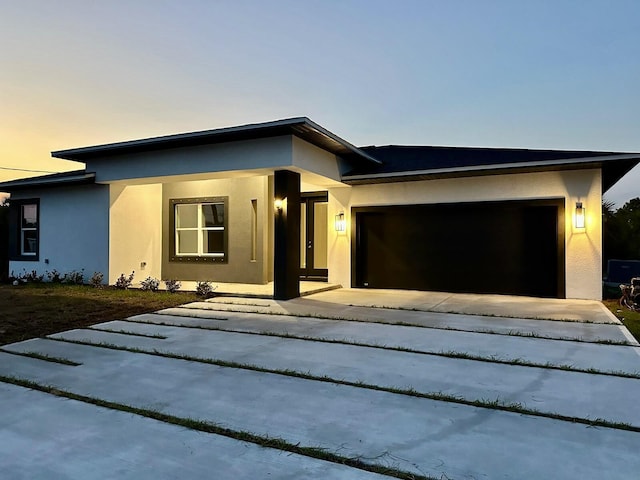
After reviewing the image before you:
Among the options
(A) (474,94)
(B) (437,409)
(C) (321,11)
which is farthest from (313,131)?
(A) (474,94)

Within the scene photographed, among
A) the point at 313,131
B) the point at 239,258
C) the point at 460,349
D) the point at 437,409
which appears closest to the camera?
the point at 437,409

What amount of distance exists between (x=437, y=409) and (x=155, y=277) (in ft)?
34.6

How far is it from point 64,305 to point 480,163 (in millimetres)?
8623

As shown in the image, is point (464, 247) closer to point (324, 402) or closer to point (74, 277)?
point (324, 402)

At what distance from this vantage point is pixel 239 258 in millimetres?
11219

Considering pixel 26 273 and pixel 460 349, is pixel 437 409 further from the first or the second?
pixel 26 273

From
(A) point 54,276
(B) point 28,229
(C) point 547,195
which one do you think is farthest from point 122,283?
(C) point 547,195

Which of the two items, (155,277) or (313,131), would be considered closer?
(313,131)

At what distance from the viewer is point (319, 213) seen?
11828 mm

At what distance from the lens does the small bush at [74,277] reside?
10.9 meters

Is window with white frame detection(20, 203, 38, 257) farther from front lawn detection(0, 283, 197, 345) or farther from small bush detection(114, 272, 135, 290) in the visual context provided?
small bush detection(114, 272, 135, 290)

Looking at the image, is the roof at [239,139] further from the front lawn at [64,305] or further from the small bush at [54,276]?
the front lawn at [64,305]

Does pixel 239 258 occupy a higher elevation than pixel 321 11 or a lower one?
lower

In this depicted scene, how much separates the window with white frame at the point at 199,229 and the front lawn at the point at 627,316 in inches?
339
